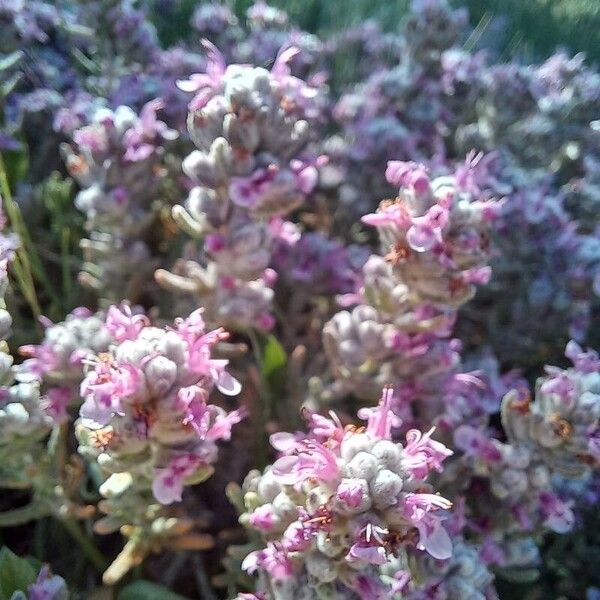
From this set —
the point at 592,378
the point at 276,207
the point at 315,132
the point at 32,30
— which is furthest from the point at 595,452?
the point at 32,30

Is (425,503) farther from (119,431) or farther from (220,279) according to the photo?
(220,279)

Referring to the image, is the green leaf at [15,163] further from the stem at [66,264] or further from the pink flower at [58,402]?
the pink flower at [58,402]

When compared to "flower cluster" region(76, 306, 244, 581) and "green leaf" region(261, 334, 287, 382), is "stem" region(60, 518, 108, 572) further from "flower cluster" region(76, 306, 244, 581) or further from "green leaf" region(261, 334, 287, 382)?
"green leaf" region(261, 334, 287, 382)

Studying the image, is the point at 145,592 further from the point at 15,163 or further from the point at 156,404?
the point at 15,163

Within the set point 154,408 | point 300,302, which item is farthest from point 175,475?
point 300,302

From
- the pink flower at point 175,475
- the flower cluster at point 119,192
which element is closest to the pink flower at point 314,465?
the pink flower at point 175,475
